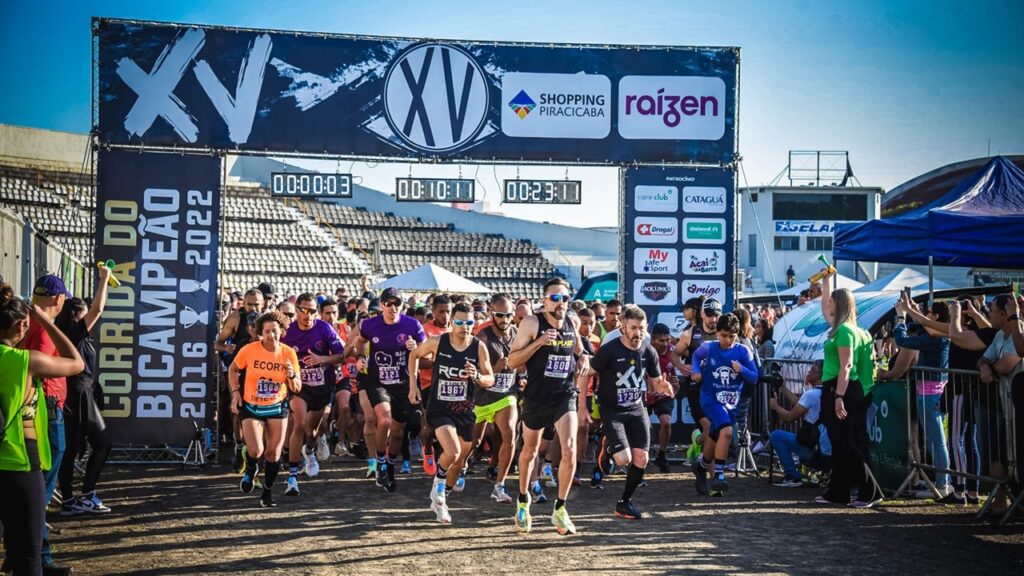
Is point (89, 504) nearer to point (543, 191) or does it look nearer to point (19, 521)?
point (19, 521)

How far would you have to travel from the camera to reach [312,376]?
11797 millimetres

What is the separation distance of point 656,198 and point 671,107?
1348 mm

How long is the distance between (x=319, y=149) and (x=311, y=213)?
31.2 meters

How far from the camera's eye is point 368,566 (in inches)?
298

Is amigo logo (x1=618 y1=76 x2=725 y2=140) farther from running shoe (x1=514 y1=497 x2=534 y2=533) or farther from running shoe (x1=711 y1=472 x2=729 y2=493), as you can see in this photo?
running shoe (x1=514 y1=497 x2=534 y2=533)

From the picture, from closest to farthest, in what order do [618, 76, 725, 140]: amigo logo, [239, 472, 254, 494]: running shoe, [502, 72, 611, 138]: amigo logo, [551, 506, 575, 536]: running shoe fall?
[551, 506, 575, 536]: running shoe
[239, 472, 254, 494]: running shoe
[502, 72, 611, 138]: amigo logo
[618, 76, 725, 140]: amigo logo

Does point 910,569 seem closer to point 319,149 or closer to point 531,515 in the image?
point 531,515

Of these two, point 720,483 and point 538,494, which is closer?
point 538,494

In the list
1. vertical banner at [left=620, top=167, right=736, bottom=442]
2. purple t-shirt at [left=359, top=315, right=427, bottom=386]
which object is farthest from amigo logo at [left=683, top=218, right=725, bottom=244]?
purple t-shirt at [left=359, top=315, right=427, bottom=386]

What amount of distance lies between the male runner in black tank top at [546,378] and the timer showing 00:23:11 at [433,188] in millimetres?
5263

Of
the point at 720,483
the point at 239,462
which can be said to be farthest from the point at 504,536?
the point at 239,462

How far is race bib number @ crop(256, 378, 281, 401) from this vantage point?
10.0m

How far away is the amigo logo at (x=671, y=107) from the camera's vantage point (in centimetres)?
1430

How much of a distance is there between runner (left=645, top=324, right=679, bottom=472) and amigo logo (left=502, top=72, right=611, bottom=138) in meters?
3.25
